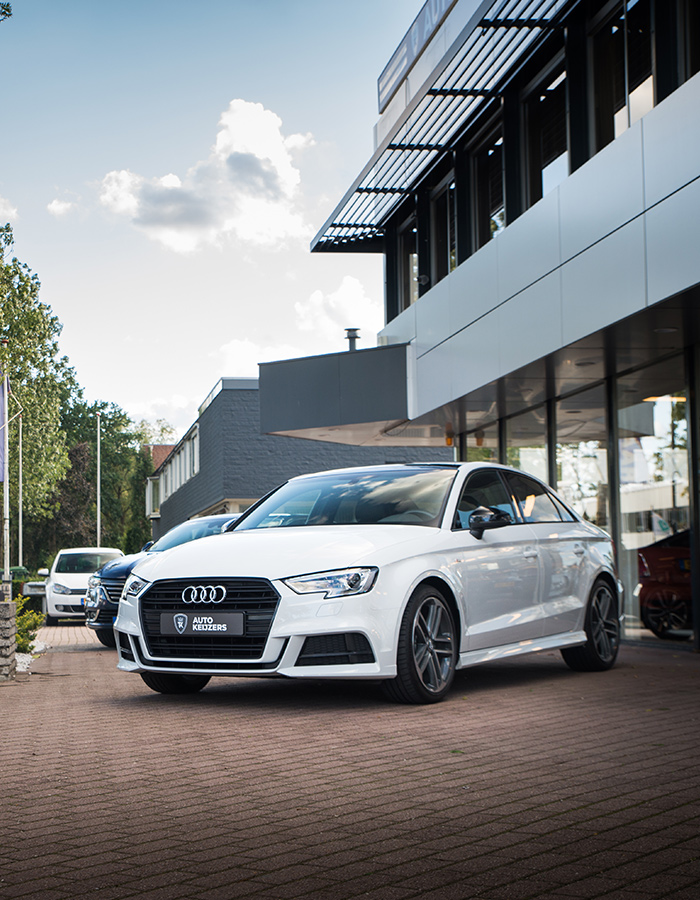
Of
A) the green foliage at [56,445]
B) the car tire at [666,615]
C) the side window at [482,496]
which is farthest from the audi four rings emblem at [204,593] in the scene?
the green foliage at [56,445]

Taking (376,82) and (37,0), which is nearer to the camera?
(37,0)

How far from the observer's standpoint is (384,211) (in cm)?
2238

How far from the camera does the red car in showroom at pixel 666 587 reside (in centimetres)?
1304

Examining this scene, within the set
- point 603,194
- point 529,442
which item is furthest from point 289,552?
point 529,442

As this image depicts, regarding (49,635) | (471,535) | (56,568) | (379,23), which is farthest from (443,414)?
(471,535)

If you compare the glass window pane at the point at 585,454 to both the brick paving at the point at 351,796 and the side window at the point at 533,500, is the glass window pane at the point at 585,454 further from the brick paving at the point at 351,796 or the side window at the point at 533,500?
the brick paving at the point at 351,796

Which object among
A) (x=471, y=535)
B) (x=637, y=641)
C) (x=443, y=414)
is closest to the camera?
(x=471, y=535)

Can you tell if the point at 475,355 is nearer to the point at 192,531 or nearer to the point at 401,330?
the point at 192,531

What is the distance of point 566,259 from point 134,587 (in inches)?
275

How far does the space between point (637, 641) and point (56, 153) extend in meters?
10.4

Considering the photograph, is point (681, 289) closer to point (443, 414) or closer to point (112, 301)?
point (443, 414)

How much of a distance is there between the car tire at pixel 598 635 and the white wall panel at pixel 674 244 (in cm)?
269

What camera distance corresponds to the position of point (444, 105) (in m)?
16.2

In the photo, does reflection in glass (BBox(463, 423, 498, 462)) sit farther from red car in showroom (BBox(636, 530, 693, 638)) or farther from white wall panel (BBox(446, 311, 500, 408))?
red car in showroom (BBox(636, 530, 693, 638))
